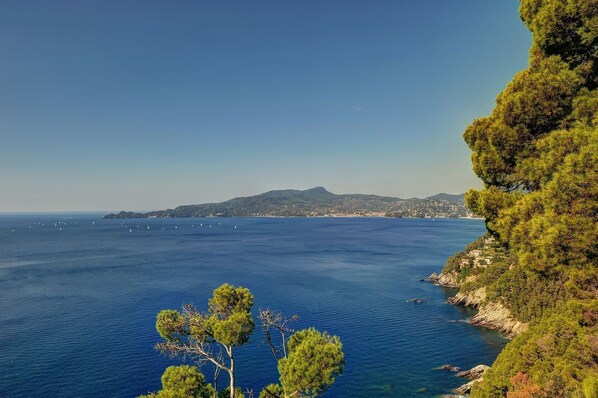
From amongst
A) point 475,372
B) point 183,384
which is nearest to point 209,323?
point 183,384

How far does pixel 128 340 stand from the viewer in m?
52.8

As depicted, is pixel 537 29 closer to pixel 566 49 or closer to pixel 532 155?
pixel 566 49

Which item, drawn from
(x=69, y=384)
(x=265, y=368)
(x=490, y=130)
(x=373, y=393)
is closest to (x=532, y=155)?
(x=490, y=130)

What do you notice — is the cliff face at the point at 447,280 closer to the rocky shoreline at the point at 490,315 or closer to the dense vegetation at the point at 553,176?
the rocky shoreline at the point at 490,315

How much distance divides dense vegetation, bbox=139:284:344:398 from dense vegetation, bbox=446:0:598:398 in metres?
9.53

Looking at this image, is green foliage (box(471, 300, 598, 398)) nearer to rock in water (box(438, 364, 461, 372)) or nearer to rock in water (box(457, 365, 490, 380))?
rock in water (box(457, 365, 490, 380))

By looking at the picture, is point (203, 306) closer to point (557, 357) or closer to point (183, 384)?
point (183, 384)

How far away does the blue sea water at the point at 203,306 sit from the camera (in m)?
41.2

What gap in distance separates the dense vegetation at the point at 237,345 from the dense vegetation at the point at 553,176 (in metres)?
9.53

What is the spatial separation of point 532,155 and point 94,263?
5240 inches

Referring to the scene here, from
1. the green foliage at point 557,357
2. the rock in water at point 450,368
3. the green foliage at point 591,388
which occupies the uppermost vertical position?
the green foliage at point 591,388

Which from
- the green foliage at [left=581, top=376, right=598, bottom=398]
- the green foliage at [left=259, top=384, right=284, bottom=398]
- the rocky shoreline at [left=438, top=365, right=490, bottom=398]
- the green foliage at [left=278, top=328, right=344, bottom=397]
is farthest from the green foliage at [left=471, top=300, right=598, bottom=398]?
the rocky shoreline at [left=438, top=365, right=490, bottom=398]

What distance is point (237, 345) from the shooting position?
18.2 meters

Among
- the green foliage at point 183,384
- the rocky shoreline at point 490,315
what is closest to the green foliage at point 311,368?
the green foliage at point 183,384
